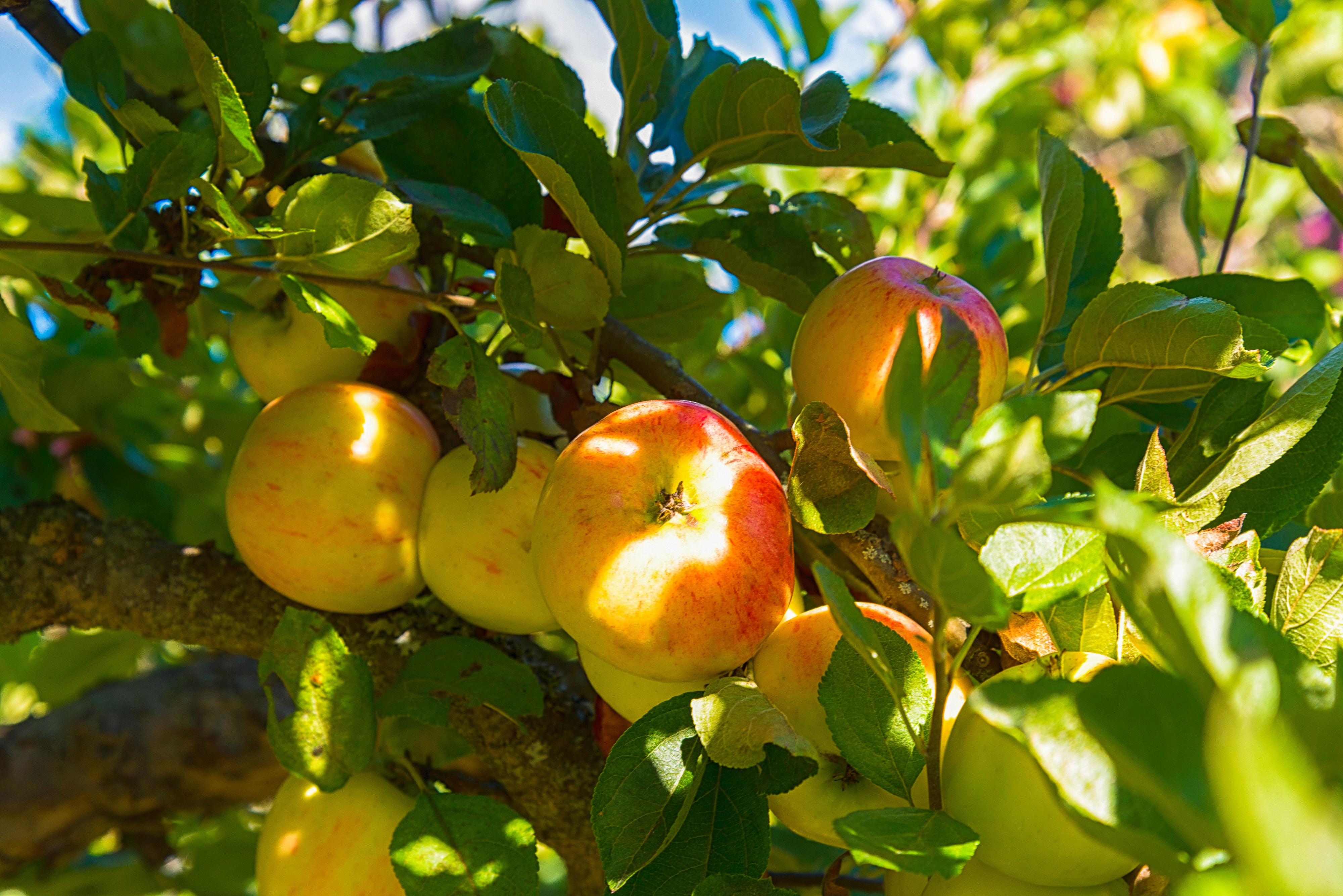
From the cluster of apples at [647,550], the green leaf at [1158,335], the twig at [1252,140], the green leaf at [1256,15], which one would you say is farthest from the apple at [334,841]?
the green leaf at [1256,15]

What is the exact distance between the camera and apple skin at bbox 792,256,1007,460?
563 mm

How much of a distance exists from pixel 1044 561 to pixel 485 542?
14.5 inches

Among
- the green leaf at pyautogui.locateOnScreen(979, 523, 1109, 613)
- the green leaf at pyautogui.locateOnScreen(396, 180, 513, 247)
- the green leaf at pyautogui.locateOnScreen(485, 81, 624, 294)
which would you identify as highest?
the green leaf at pyautogui.locateOnScreen(485, 81, 624, 294)

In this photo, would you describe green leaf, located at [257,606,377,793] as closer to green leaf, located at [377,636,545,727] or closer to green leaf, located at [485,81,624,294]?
green leaf, located at [377,636,545,727]

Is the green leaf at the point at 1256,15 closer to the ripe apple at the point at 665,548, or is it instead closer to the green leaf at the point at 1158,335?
the green leaf at the point at 1158,335

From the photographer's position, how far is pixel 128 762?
119 centimetres

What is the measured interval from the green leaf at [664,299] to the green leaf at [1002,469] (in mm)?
500

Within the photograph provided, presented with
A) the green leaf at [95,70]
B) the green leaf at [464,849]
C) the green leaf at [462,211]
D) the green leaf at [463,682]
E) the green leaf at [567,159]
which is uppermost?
the green leaf at [95,70]

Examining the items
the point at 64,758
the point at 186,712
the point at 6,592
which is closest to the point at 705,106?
the point at 6,592

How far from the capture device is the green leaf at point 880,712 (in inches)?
17.1

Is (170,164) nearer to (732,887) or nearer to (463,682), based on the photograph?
(463,682)

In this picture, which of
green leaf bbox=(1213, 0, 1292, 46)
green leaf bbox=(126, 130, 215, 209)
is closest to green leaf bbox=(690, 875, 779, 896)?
green leaf bbox=(126, 130, 215, 209)

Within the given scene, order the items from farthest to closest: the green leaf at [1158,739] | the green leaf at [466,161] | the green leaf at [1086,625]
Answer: the green leaf at [466,161], the green leaf at [1086,625], the green leaf at [1158,739]

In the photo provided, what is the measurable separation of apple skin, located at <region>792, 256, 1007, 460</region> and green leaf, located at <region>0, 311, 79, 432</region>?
0.53 metres
